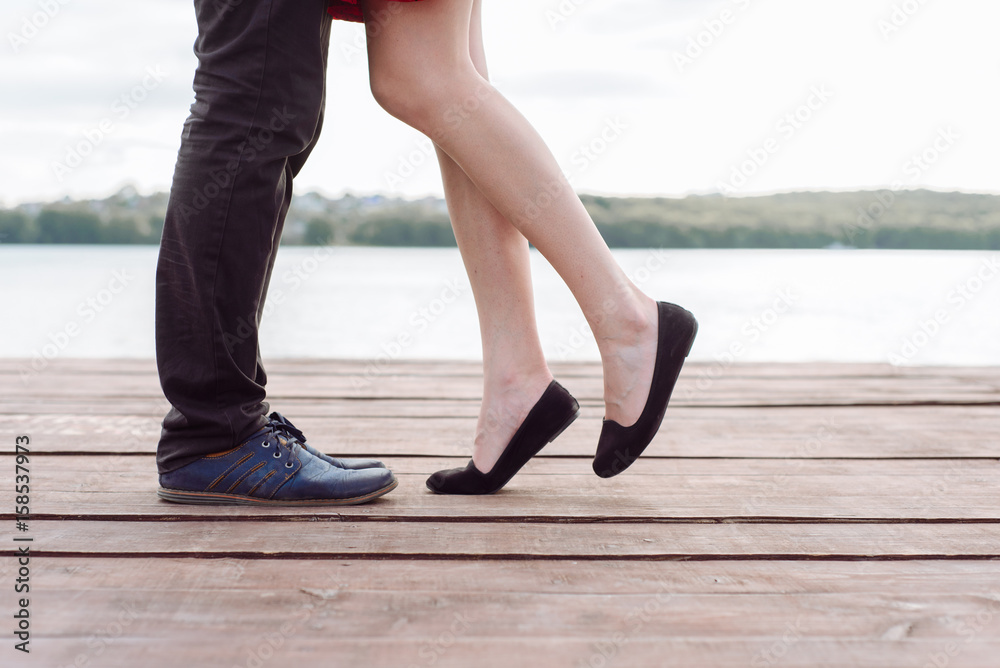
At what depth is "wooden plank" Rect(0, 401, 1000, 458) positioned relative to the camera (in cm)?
120

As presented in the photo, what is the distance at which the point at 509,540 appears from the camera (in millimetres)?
778

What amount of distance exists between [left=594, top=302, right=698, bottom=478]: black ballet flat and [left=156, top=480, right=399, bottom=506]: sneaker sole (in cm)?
29

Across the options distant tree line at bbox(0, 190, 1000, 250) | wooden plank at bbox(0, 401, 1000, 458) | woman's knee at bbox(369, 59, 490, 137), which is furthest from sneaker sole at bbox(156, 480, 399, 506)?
distant tree line at bbox(0, 190, 1000, 250)

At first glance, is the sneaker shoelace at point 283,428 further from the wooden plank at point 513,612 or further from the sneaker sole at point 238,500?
the wooden plank at point 513,612

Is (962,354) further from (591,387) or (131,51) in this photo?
(131,51)

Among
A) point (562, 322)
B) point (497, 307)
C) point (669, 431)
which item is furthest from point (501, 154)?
point (562, 322)

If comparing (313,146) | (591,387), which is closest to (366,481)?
(313,146)

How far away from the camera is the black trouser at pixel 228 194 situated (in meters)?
0.83

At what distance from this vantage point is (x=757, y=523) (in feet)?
2.75

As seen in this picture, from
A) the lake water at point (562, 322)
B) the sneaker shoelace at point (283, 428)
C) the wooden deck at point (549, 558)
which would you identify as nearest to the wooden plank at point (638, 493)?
the wooden deck at point (549, 558)

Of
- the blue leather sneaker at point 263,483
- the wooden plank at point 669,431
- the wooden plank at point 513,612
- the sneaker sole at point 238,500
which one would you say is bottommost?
the wooden plank at point 669,431

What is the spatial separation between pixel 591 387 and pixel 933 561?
117 centimetres

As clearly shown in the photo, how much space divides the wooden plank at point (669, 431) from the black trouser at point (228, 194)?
1.13 feet

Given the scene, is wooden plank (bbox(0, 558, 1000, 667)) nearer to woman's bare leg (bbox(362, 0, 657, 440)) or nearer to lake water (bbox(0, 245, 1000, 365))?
woman's bare leg (bbox(362, 0, 657, 440))
